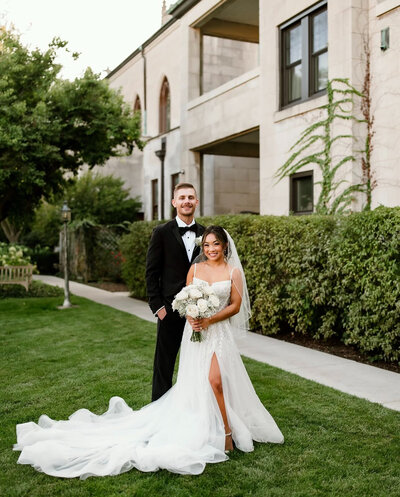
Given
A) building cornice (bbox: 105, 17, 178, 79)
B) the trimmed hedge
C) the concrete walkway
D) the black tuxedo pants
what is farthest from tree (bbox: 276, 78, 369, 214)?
building cornice (bbox: 105, 17, 178, 79)

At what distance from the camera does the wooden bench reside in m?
15.3

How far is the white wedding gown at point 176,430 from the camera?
159 inches

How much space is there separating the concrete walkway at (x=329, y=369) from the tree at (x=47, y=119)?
24.3 feet

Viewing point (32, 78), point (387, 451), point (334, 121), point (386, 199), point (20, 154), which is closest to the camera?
point (387, 451)

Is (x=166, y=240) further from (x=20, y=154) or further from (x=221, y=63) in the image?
(x=221, y=63)

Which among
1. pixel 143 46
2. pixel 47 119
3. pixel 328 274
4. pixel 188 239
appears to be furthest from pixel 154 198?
pixel 188 239

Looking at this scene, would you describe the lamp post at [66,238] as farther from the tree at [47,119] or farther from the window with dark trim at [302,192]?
the window with dark trim at [302,192]

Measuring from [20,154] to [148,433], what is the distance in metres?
10.8

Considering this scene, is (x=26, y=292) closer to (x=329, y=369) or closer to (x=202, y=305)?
(x=329, y=369)

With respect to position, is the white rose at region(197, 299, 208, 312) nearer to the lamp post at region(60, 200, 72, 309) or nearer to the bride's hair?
the bride's hair

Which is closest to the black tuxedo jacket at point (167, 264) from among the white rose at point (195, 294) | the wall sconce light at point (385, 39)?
the white rose at point (195, 294)

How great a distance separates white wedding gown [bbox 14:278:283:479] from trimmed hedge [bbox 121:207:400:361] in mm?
3107

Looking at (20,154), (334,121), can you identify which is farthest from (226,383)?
(20,154)

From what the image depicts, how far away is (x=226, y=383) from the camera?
4492 mm
